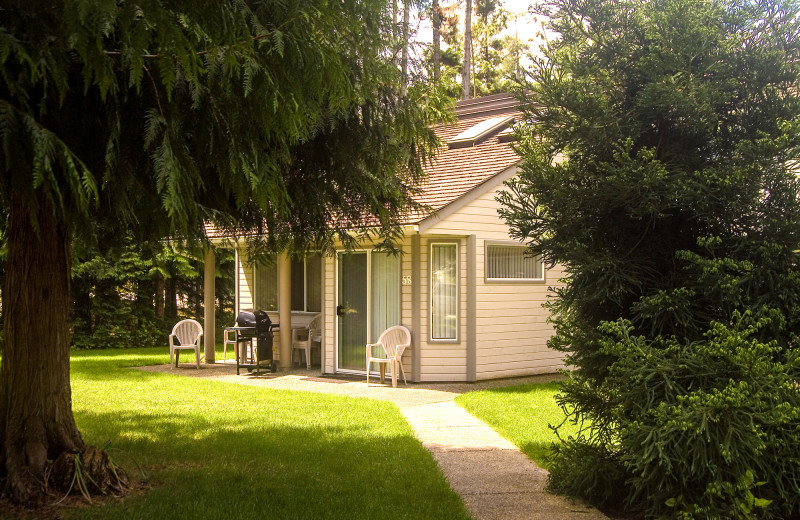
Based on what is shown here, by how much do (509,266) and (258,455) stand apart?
7.72 metres

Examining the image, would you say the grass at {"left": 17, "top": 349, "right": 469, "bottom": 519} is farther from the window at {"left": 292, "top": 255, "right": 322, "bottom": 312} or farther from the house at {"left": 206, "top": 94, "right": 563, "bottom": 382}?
the window at {"left": 292, "top": 255, "right": 322, "bottom": 312}

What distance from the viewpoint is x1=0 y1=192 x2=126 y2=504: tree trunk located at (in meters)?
5.93

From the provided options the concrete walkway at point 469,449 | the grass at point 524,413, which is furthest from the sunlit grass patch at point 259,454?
the grass at point 524,413

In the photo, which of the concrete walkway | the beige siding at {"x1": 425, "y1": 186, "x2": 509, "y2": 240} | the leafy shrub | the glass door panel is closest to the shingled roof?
the beige siding at {"x1": 425, "y1": 186, "x2": 509, "y2": 240}

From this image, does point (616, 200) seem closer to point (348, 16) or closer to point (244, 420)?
point (348, 16)

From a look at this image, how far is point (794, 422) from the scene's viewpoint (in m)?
5.16

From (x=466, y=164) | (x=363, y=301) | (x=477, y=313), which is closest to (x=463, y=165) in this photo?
(x=466, y=164)

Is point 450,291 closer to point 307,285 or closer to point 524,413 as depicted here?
point 524,413

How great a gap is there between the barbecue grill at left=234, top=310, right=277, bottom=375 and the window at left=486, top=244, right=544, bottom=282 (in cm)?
439

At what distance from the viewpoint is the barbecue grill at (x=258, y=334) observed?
14914 mm

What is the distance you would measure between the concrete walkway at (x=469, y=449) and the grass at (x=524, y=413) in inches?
5.5

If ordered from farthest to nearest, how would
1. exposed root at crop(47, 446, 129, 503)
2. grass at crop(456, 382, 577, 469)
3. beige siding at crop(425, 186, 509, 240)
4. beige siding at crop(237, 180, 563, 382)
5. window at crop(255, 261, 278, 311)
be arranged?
window at crop(255, 261, 278, 311) < beige siding at crop(237, 180, 563, 382) < beige siding at crop(425, 186, 509, 240) < grass at crop(456, 382, 577, 469) < exposed root at crop(47, 446, 129, 503)

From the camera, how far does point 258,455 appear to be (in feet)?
25.6

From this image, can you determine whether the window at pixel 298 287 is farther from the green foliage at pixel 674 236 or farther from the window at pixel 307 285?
the green foliage at pixel 674 236
